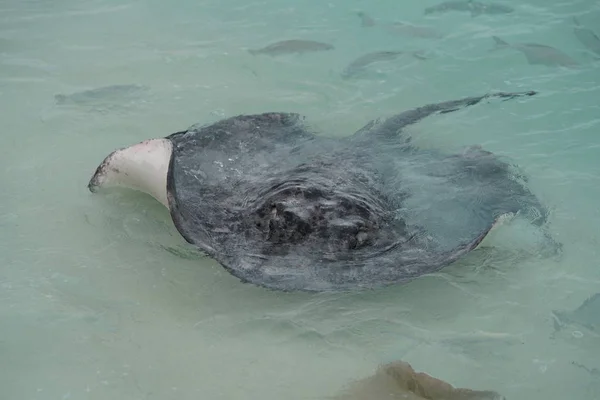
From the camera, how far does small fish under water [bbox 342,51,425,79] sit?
7168 millimetres

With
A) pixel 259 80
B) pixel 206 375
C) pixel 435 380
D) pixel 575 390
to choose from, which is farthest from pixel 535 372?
pixel 259 80

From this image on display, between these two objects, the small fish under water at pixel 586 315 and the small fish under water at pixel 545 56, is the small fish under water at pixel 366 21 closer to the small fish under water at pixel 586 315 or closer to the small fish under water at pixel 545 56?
the small fish under water at pixel 545 56

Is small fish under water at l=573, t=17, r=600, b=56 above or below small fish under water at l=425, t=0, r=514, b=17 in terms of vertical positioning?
below

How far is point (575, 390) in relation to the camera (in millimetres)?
3865

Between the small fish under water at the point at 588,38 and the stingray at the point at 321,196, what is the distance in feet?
8.17

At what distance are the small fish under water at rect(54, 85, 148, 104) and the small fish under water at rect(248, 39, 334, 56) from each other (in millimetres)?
1441

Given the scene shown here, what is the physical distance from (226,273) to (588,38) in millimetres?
4974

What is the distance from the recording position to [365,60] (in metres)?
7.25

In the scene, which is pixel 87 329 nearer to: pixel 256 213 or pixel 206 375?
pixel 206 375

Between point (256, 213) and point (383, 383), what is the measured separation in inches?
48.3

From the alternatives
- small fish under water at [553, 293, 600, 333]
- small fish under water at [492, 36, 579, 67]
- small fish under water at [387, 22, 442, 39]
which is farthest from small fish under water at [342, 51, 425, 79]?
small fish under water at [553, 293, 600, 333]

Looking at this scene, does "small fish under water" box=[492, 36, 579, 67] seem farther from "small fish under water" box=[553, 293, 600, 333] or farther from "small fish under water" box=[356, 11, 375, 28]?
"small fish under water" box=[553, 293, 600, 333]

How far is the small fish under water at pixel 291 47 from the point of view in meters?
7.48

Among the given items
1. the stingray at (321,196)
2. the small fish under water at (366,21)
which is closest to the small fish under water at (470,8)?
the small fish under water at (366,21)
